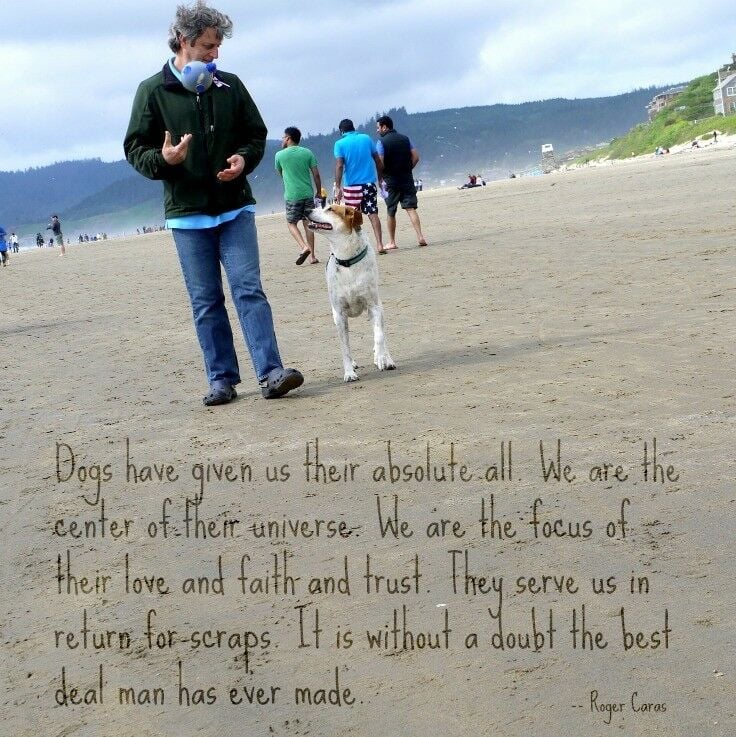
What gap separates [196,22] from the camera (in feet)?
20.9

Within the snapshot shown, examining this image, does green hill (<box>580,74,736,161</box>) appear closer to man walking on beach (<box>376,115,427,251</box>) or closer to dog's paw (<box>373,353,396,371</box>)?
man walking on beach (<box>376,115,427,251</box>)

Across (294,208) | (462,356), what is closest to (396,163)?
(294,208)

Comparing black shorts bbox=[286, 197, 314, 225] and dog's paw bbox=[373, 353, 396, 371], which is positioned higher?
black shorts bbox=[286, 197, 314, 225]

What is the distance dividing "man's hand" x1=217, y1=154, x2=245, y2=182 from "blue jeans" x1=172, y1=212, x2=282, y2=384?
34 centimetres

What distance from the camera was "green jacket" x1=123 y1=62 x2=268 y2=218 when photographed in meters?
6.53

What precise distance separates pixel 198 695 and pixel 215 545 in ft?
3.89

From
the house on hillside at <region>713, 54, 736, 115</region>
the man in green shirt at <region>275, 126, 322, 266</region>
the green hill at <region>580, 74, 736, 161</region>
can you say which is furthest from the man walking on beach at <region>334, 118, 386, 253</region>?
the house on hillside at <region>713, 54, 736, 115</region>

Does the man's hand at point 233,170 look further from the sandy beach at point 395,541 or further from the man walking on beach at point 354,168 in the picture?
the man walking on beach at point 354,168

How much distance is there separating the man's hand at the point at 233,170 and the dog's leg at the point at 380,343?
1373 millimetres

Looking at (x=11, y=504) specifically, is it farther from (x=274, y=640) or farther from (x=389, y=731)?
(x=389, y=731)

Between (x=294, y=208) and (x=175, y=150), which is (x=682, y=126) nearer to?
(x=294, y=208)

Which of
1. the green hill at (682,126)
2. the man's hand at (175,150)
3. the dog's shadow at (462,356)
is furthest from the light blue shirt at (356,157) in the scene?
the green hill at (682,126)

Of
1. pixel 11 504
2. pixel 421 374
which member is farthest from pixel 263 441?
pixel 421 374

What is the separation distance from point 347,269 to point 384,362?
681 millimetres
